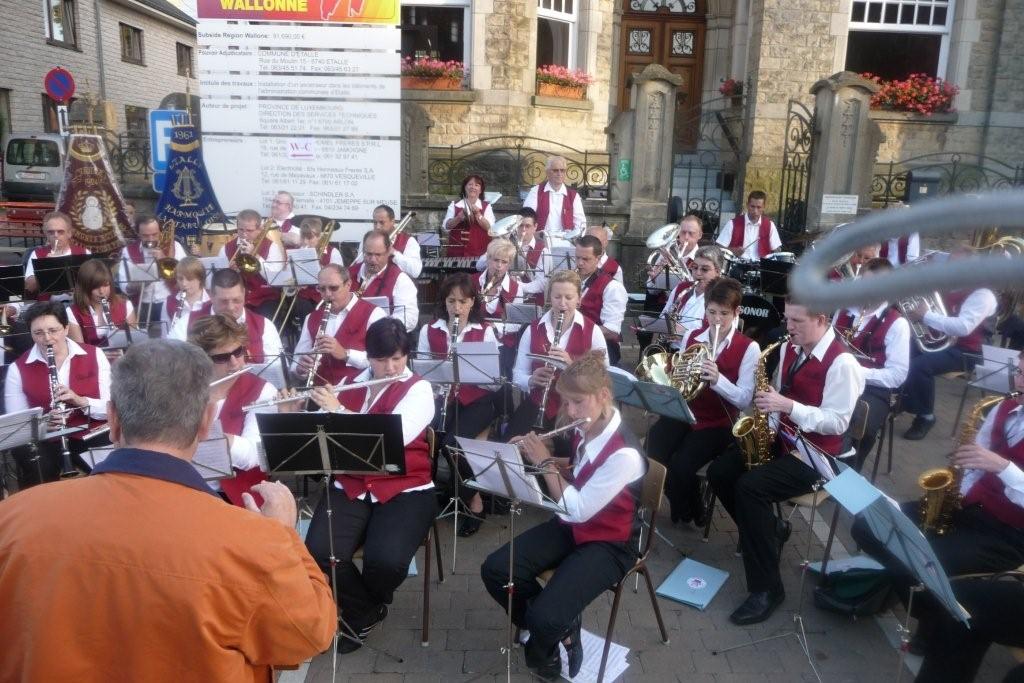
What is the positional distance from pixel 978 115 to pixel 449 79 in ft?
30.4

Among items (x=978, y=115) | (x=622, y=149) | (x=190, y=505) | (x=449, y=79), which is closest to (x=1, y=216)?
(x=449, y=79)

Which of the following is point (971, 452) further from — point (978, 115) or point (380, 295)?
point (978, 115)

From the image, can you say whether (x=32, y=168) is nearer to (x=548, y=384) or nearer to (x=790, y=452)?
(x=548, y=384)

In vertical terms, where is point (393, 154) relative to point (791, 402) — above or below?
above

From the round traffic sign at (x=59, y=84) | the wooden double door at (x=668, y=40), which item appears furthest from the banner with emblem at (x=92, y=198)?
the wooden double door at (x=668, y=40)

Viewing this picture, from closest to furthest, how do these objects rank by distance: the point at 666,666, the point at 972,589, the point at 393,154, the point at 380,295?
the point at 972,589
the point at 666,666
the point at 380,295
the point at 393,154

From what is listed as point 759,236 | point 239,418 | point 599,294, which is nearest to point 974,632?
point 239,418

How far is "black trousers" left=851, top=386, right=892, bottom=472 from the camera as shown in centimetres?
529

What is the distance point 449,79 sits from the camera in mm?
13719

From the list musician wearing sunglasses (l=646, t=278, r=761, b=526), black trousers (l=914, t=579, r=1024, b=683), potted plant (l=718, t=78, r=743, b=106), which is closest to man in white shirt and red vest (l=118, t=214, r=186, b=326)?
musician wearing sunglasses (l=646, t=278, r=761, b=526)

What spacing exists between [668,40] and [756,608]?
1424 centimetres

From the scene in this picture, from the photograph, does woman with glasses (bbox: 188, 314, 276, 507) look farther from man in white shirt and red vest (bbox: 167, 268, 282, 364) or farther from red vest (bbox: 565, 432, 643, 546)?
red vest (bbox: 565, 432, 643, 546)

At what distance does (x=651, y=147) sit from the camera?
10.6m

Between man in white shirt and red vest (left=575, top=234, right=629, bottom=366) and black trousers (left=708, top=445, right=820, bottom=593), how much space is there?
242cm
